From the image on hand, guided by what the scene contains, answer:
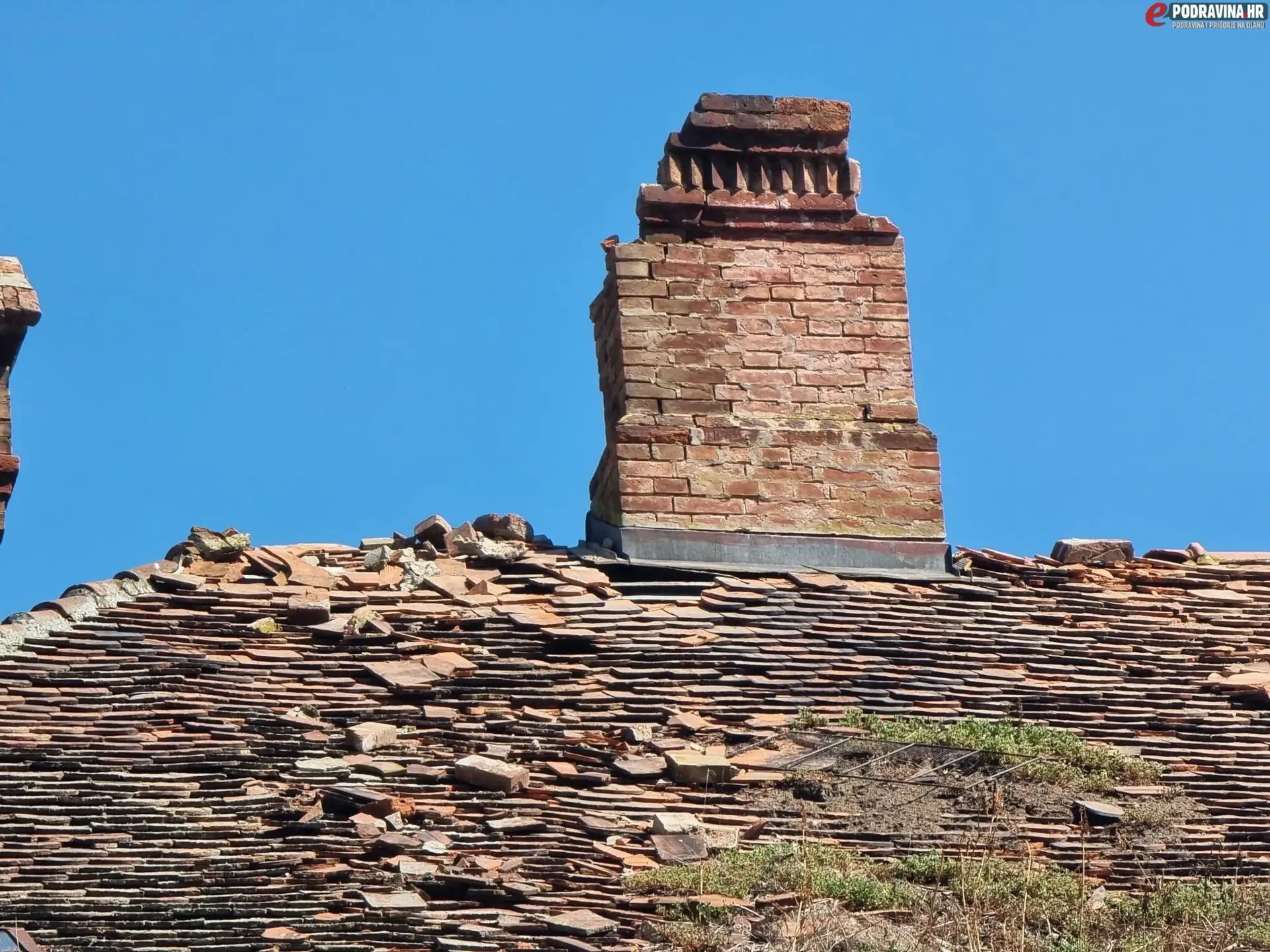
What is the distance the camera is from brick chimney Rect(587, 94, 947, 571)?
529 inches

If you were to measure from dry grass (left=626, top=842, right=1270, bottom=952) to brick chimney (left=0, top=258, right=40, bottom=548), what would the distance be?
3.94m

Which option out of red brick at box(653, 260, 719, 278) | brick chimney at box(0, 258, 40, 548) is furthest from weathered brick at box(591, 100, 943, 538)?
brick chimney at box(0, 258, 40, 548)

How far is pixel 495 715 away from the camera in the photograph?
10.9m

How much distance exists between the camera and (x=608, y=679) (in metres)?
11.4

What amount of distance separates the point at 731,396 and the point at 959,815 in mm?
4114

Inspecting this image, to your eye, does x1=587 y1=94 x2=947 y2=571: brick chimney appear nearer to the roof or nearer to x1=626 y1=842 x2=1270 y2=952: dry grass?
the roof

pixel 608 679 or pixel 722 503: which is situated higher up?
pixel 722 503

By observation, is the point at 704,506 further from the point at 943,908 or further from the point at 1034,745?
the point at 943,908

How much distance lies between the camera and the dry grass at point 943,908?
8.71 m

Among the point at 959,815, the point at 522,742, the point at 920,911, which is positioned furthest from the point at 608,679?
the point at 920,911

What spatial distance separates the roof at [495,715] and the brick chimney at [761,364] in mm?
489

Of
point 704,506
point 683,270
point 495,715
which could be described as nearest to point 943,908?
point 495,715

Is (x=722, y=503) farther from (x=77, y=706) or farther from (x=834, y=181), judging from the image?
(x=77, y=706)

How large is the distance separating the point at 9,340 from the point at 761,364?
4.71m
